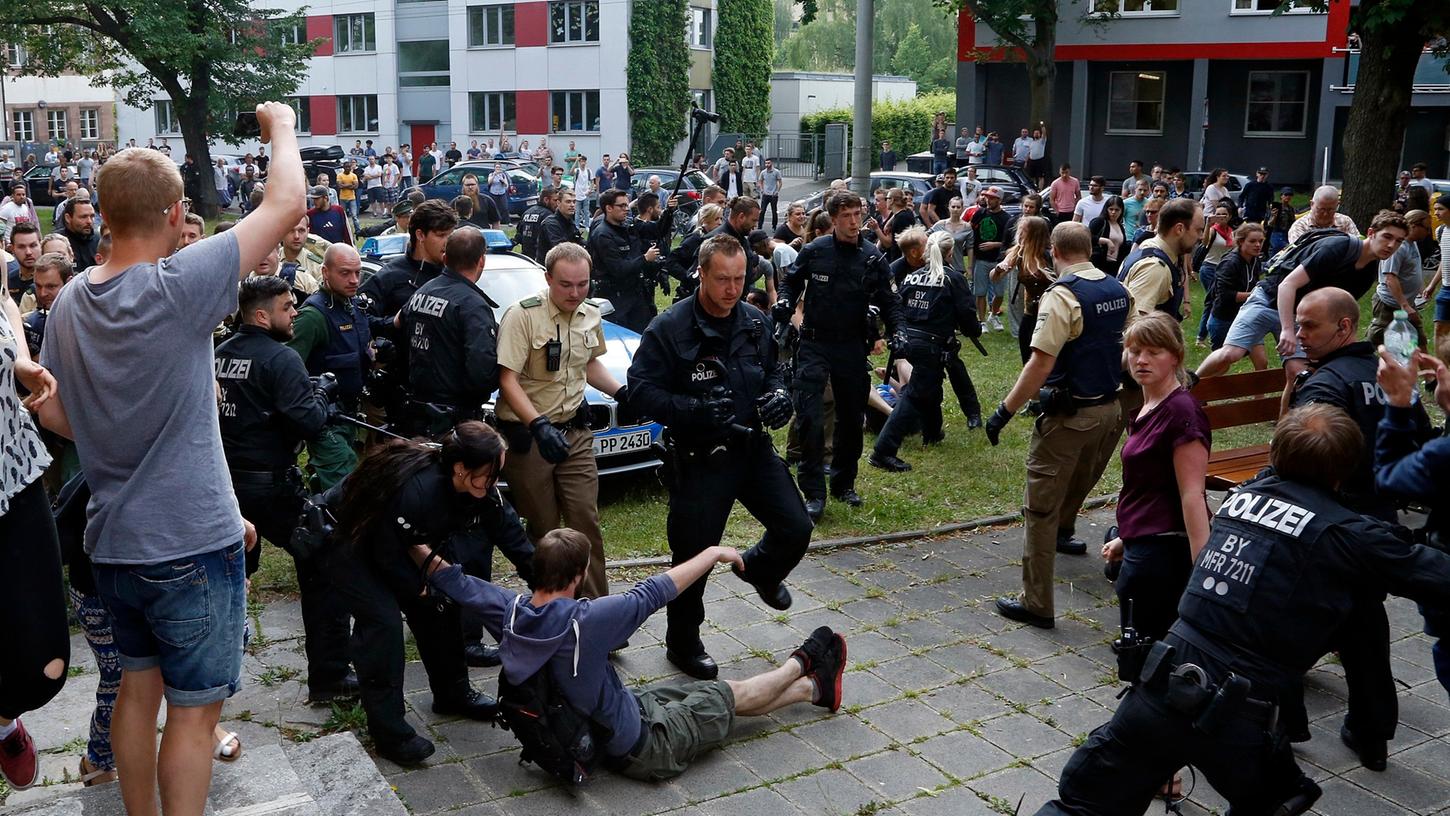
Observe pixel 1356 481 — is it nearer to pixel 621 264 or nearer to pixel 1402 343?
pixel 1402 343

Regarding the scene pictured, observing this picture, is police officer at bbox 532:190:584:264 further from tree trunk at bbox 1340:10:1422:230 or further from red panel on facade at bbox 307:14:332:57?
red panel on facade at bbox 307:14:332:57

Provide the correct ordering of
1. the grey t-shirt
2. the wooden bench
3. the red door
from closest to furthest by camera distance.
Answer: the grey t-shirt < the wooden bench < the red door

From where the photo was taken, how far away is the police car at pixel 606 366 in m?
8.35

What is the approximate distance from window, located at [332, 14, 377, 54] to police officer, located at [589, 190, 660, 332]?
41.4 meters

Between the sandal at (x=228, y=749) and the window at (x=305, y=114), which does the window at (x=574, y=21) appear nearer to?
the window at (x=305, y=114)

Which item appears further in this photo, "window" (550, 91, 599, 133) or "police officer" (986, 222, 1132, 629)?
"window" (550, 91, 599, 133)

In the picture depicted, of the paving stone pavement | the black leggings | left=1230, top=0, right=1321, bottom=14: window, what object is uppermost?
left=1230, top=0, right=1321, bottom=14: window

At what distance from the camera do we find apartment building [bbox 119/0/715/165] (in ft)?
146

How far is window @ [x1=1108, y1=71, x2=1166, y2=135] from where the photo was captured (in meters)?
37.7

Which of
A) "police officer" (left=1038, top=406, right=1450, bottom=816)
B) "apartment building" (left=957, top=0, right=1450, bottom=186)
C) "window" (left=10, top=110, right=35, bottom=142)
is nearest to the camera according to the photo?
"police officer" (left=1038, top=406, right=1450, bottom=816)

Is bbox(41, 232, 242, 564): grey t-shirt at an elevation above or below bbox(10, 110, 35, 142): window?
below

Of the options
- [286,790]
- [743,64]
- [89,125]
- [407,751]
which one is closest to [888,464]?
[407,751]

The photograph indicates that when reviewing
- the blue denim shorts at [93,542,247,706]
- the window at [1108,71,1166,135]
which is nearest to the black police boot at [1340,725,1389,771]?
the blue denim shorts at [93,542,247,706]

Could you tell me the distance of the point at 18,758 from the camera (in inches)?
155
